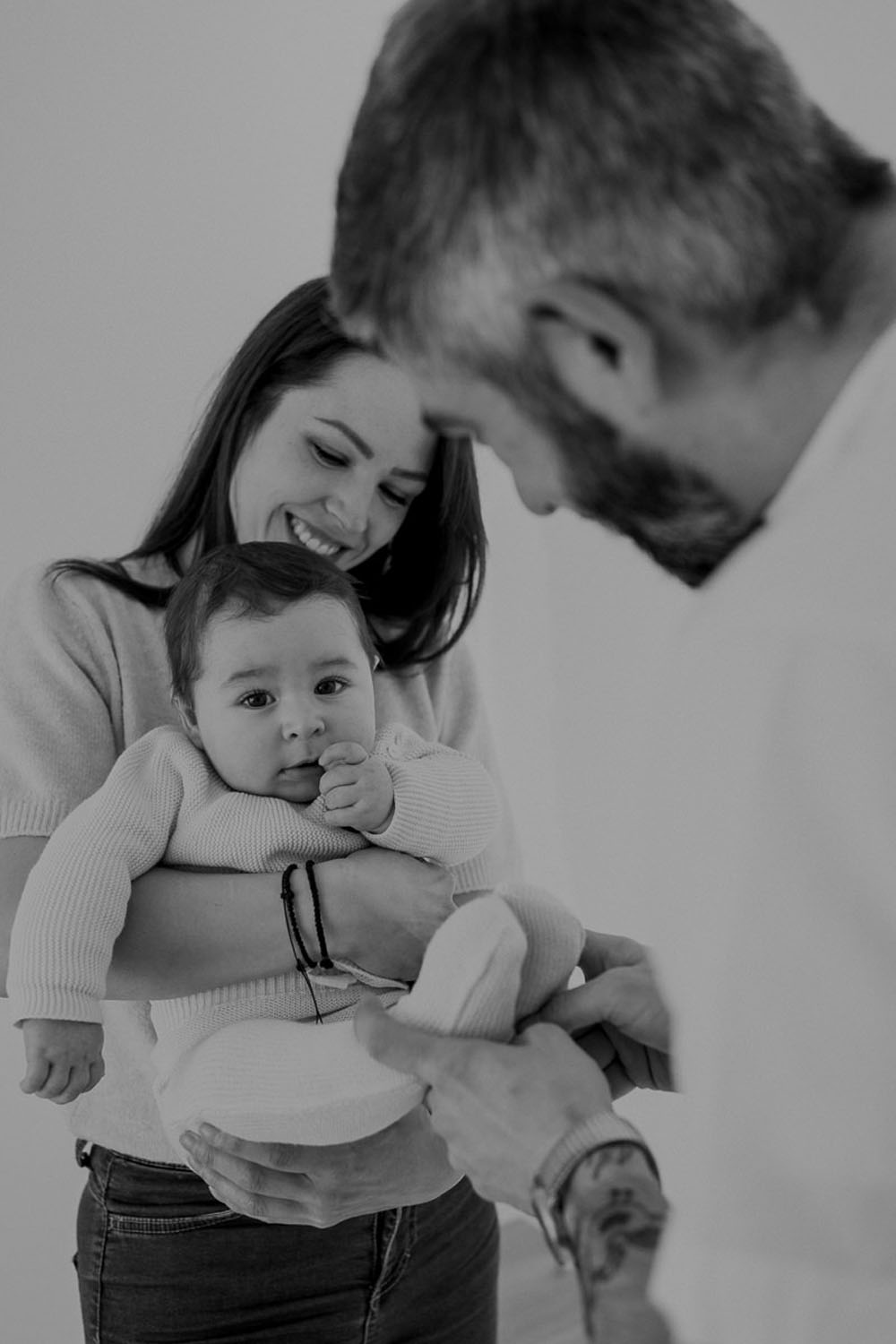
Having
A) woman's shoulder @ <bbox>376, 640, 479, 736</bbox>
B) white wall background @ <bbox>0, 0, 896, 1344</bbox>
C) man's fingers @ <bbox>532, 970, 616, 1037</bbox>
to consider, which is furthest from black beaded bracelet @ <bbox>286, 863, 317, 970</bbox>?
white wall background @ <bbox>0, 0, 896, 1344</bbox>

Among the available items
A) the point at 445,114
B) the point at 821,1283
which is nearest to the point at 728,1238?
the point at 821,1283

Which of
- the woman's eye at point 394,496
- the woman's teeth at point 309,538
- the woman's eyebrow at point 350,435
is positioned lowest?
the woman's teeth at point 309,538

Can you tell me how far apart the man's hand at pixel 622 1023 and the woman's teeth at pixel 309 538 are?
63 cm

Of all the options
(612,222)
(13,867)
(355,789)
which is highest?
(612,222)

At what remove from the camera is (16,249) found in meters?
2.68

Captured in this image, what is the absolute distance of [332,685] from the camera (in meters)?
1.55

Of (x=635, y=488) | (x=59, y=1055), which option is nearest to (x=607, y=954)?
(x=59, y=1055)


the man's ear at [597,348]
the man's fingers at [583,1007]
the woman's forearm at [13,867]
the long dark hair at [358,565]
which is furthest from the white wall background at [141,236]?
the man's ear at [597,348]

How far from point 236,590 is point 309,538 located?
211 mm

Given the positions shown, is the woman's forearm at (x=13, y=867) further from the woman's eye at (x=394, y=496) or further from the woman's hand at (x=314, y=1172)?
the woman's eye at (x=394, y=496)

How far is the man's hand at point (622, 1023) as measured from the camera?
1253 millimetres

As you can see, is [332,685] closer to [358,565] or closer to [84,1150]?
[358,565]

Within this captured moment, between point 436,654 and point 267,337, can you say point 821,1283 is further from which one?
point 267,337

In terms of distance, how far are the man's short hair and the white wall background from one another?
176 cm
